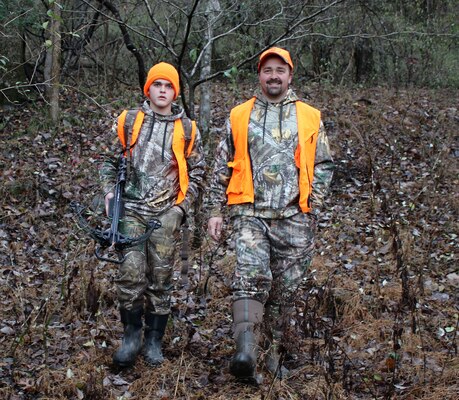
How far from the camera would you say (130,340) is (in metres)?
4.98

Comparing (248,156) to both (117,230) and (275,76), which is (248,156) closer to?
(275,76)

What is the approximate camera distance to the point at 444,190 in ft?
30.8

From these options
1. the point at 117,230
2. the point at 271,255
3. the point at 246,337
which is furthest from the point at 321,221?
the point at 117,230

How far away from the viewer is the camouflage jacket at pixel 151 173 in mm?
4898

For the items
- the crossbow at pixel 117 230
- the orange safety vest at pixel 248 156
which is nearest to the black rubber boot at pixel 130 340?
the crossbow at pixel 117 230

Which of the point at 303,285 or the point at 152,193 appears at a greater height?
the point at 152,193

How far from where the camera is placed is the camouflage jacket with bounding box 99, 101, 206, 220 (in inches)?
193

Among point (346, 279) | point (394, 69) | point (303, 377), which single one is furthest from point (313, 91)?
point (303, 377)

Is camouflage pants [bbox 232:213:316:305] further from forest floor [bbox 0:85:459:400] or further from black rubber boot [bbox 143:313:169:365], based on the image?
black rubber boot [bbox 143:313:169:365]

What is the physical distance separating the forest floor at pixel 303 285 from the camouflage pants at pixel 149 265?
0.55m

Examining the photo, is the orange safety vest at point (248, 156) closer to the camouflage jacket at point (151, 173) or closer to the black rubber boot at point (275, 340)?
the camouflage jacket at point (151, 173)

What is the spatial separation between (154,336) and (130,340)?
20 centimetres

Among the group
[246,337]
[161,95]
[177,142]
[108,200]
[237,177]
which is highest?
[161,95]

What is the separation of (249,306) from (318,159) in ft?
3.97
